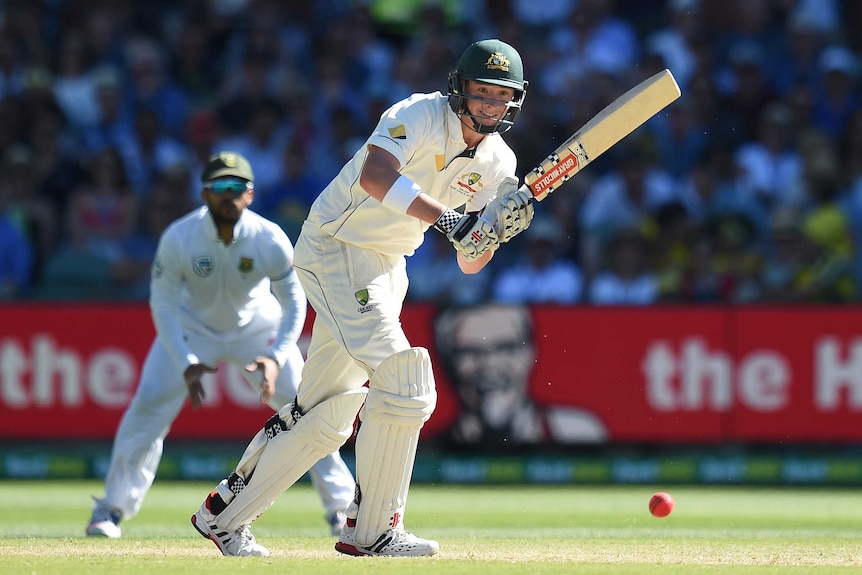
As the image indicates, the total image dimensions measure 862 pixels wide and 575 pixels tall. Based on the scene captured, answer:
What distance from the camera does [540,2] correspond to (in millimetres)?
11742

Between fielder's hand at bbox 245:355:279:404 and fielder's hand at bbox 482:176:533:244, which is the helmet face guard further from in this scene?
fielder's hand at bbox 245:355:279:404

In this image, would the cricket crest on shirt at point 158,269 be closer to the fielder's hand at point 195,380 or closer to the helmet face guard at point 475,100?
the fielder's hand at point 195,380

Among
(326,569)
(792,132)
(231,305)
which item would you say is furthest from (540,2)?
(326,569)

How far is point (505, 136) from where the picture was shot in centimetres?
1052

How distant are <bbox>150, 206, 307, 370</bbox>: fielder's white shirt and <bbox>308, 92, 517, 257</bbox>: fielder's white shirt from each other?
1021 millimetres

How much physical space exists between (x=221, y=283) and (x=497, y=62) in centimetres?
217

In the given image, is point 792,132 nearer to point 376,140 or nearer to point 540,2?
point 540,2

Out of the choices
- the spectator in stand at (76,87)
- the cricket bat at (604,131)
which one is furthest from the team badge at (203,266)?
the spectator in stand at (76,87)

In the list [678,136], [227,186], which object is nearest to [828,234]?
[678,136]

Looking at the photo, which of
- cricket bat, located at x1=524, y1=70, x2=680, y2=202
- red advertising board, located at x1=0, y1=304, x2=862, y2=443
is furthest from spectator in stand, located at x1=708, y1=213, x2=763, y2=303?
cricket bat, located at x1=524, y1=70, x2=680, y2=202

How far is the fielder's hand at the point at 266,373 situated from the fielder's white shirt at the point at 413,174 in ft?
2.95

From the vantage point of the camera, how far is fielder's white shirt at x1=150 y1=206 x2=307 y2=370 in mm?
6207

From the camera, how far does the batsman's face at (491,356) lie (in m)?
9.22

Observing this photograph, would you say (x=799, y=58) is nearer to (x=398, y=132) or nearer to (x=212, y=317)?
(x=212, y=317)
